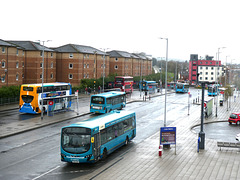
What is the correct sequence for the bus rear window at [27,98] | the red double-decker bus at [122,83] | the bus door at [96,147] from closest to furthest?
1. the bus door at [96,147]
2. the bus rear window at [27,98]
3. the red double-decker bus at [122,83]

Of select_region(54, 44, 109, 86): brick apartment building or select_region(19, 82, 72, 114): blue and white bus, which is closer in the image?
select_region(19, 82, 72, 114): blue and white bus

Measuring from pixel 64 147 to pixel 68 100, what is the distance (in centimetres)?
2479

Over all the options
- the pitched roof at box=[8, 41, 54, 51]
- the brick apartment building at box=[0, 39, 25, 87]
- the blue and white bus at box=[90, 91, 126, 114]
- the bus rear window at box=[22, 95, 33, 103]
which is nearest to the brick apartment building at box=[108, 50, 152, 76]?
the pitched roof at box=[8, 41, 54, 51]

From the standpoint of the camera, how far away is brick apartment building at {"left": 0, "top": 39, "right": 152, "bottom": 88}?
53781mm

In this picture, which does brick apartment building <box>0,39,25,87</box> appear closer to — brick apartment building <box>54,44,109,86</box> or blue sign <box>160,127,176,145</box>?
brick apartment building <box>54,44,109,86</box>

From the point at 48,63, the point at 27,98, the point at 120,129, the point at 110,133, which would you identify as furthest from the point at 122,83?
the point at 110,133

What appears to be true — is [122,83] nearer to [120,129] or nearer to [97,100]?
[97,100]

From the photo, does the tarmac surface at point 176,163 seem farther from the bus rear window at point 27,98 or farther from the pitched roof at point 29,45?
the pitched roof at point 29,45

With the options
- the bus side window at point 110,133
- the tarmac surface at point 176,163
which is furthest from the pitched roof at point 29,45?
the bus side window at point 110,133

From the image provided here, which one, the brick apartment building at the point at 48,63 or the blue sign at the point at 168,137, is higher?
the brick apartment building at the point at 48,63

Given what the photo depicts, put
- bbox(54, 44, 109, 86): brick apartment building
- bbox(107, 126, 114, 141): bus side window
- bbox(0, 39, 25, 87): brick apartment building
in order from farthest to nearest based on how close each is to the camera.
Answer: bbox(54, 44, 109, 86): brick apartment building
bbox(0, 39, 25, 87): brick apartment building
bbox(107, 126, 114, 141): bus side window

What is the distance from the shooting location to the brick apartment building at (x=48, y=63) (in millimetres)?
53781

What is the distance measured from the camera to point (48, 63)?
70.0 meters

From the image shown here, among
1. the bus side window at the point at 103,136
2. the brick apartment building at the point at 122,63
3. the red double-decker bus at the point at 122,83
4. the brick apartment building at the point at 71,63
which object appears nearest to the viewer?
the bus side window at the point at 103,136
